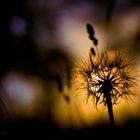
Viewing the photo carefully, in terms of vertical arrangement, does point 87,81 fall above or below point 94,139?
above

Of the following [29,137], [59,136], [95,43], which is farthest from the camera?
[59,136]

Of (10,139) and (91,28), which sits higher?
(91,28)

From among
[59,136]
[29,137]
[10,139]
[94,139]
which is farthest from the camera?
[59,136]

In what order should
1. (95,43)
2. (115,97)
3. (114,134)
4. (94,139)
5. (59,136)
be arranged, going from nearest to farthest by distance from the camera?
1. (95,43)
2. (114,134)
3. (115,97)
4. (94,139)
5. (59,136)

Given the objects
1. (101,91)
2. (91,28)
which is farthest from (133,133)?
(91,28)

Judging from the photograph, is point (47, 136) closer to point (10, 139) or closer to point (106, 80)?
point (106, 80)

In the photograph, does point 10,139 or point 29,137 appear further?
point 29,137

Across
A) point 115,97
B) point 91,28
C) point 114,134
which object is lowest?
point 114,134

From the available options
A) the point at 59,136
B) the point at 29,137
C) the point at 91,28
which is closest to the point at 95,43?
the point at 91,28

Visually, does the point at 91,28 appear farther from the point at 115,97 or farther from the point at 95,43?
the point at 115,97
